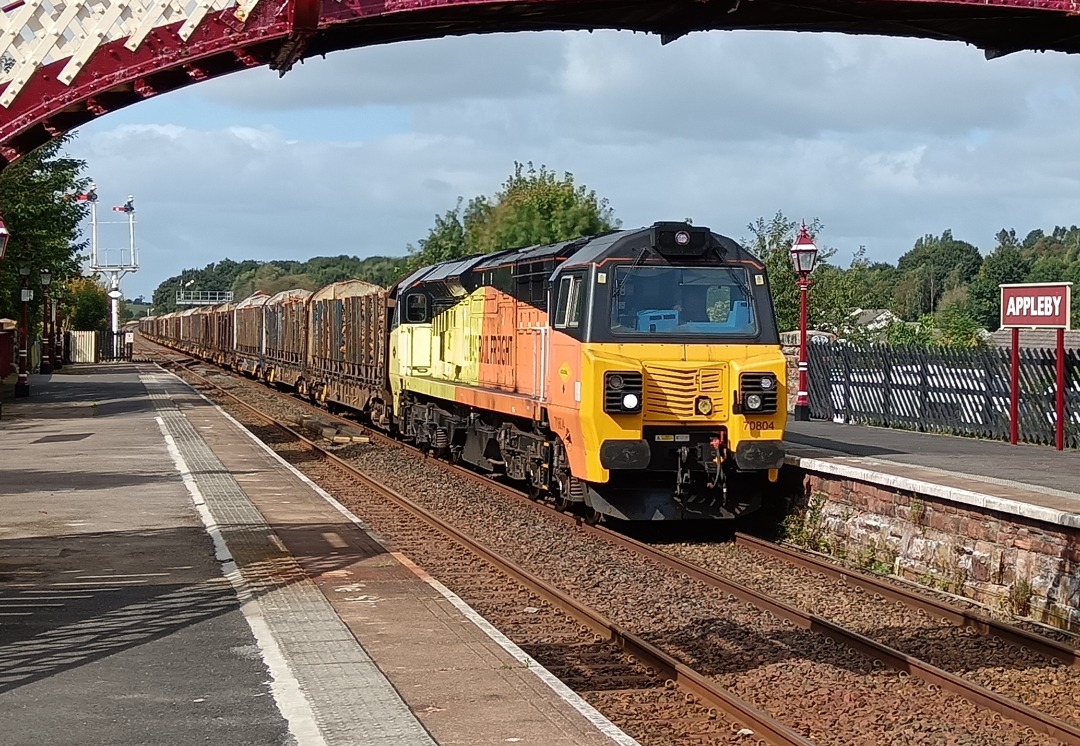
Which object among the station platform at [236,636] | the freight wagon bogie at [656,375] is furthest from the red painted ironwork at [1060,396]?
the station platform at [236,636]

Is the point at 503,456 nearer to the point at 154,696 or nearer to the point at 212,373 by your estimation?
the point at 154,696

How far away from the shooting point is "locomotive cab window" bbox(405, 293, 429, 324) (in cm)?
2373

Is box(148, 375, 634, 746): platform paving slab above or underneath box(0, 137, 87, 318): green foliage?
underneath

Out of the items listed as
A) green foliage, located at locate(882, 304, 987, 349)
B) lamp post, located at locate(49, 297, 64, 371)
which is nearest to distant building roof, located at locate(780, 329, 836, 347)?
green foliage, located at locate(882, 304, 987, 349)

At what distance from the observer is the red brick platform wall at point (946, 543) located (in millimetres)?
10758

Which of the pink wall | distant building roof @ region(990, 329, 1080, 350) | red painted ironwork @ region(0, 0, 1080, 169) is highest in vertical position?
red painted ironwork @ region(0, 0, 1080, 169)

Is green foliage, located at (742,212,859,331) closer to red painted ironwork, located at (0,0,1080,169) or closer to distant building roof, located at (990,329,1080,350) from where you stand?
Answer: distant building roof, located at (990,329,1080,350)

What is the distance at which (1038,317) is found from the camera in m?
20.0

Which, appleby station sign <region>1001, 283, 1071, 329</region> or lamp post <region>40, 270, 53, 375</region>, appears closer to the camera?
appleby station sign <region>1001, 283, 1071, 329</region>

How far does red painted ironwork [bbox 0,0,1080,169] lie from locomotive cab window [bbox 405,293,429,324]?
13689 mm

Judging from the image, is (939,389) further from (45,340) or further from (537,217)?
(45,340)

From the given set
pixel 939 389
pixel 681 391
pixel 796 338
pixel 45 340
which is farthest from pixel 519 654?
pixel 45 340

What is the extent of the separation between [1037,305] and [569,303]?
362 inches

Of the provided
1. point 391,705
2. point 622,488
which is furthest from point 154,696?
point 622,488
